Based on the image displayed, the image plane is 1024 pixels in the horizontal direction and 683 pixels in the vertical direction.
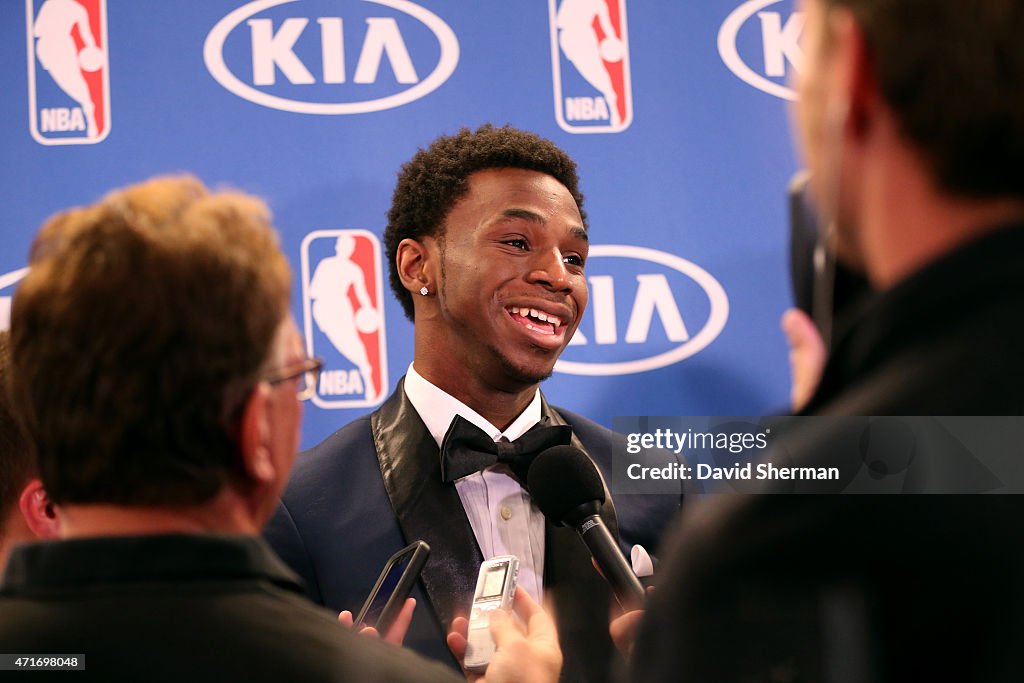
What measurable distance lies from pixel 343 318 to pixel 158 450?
1.70 meters

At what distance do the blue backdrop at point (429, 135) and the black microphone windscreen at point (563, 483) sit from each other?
32.7 inches

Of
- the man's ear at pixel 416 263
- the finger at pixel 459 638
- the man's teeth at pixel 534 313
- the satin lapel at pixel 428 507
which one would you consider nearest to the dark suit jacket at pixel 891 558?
the finger at pixel 459 638

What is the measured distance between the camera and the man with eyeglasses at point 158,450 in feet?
2.93

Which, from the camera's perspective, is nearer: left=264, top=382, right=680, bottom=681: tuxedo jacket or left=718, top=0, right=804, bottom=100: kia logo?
left=264, top=382, right=680, bottom=681: tuxedo jacket

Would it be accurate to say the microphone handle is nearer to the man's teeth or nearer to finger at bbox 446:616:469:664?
finger at bbox 446:616:469:664

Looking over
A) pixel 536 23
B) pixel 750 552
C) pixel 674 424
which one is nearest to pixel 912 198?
pixel 750 552

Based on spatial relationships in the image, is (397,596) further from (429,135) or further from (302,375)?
(429,135)

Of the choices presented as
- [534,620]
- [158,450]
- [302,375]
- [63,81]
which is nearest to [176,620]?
[158,450]

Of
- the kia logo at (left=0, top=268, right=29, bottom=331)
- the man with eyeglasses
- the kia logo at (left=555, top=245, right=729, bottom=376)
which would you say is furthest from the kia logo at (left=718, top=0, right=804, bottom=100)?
the man with eyeglasses

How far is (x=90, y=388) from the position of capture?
0.95 meters

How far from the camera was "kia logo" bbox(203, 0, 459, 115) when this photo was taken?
2.69 metres

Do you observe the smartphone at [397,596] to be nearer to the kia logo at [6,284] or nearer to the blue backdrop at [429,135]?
the blue backdrop at [429,135]

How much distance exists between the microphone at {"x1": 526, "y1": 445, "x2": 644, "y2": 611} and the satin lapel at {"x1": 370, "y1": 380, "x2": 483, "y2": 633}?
0.28 meters

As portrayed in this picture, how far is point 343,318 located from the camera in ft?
8.66
